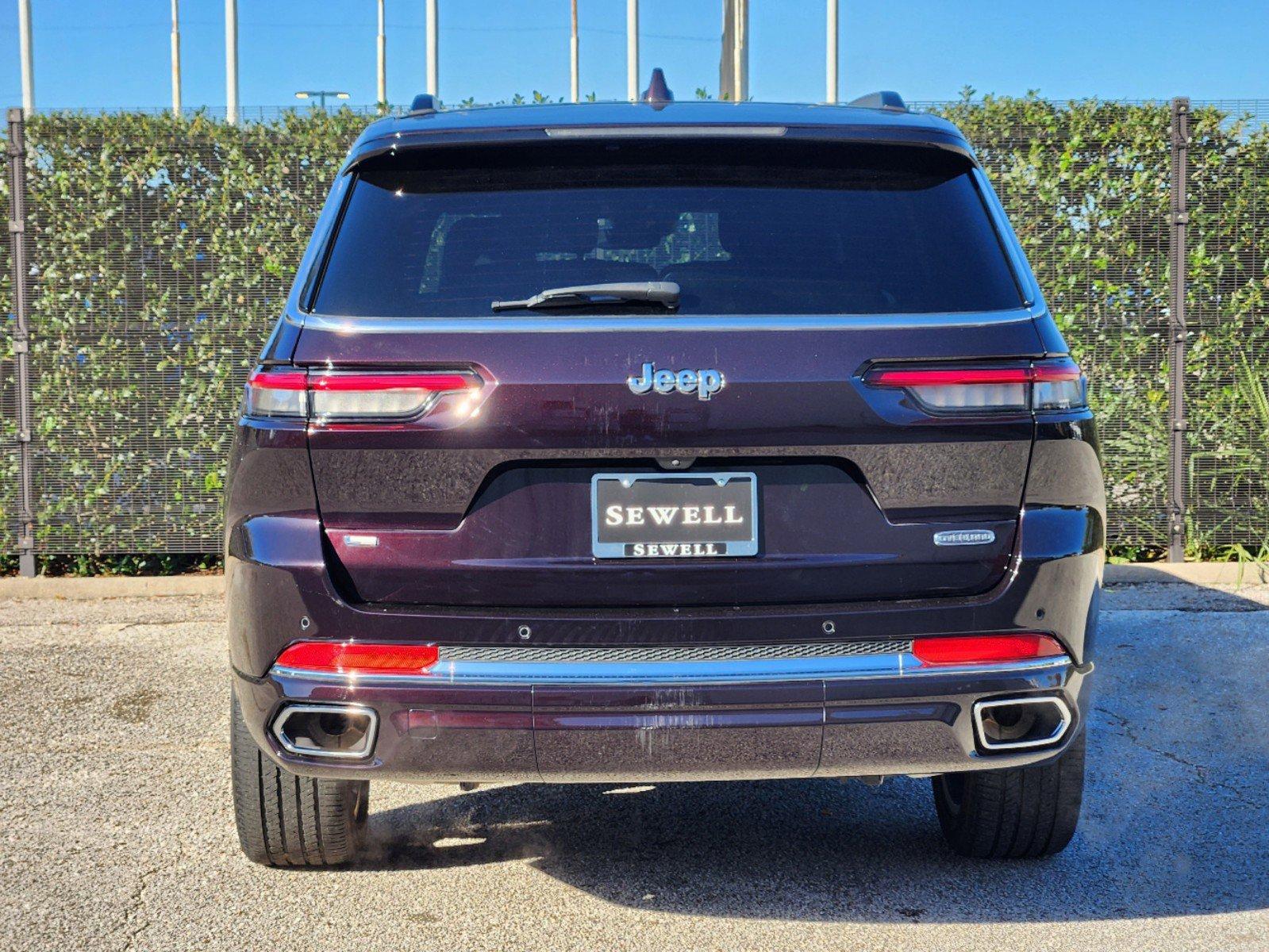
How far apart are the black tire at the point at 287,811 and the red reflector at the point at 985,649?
4.73ft

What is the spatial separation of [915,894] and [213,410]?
17.8ft

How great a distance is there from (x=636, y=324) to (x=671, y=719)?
2.55 ft

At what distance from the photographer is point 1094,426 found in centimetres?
291

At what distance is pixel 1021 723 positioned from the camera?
276 cm

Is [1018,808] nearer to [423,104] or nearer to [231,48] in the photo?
[423,104]

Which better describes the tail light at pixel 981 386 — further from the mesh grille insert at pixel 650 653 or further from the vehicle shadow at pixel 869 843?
the vehicle shadow at pixel 869 843

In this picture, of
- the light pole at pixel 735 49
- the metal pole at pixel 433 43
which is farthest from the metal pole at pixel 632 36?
the light pole at pixel 735 49

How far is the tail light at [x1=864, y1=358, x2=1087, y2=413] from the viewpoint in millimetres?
2656

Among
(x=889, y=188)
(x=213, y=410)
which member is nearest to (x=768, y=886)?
(x=889, y=188)

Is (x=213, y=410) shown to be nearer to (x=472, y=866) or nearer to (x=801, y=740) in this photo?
(x=472, y=866)

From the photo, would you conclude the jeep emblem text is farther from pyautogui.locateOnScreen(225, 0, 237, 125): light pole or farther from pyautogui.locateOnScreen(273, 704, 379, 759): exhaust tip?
pyautogui.locateOnScreen(225, 0, 237, 125): light pole

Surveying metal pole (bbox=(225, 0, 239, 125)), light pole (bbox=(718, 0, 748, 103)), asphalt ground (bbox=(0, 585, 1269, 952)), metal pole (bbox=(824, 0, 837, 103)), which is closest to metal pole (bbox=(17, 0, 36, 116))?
metal pole (bbox=(225, 0, 239, 125))

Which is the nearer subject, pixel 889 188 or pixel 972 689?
pixel 972 689

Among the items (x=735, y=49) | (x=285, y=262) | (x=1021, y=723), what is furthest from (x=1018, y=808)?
(x=735, y=49)
